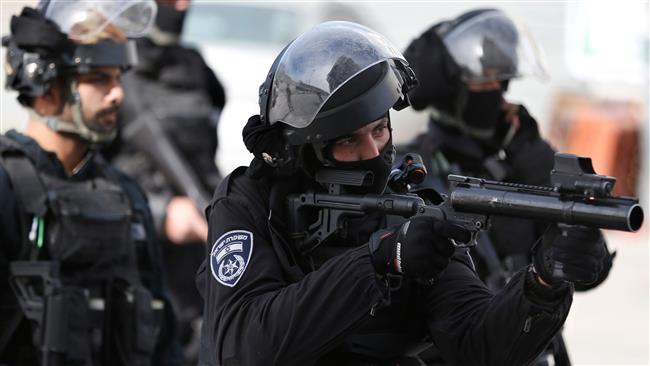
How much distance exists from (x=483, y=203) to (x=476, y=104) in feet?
9.03

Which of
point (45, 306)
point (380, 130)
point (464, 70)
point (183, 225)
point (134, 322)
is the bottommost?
point (183, 225)

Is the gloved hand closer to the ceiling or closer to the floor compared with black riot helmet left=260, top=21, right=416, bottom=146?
Answer: closer to the floor

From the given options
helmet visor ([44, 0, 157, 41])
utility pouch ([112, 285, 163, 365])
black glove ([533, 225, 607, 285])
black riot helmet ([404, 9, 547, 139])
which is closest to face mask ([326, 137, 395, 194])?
black glove ([533, 225, 607, 285])

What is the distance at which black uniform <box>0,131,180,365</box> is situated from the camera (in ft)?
17.2

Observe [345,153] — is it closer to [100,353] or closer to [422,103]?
[100,353]

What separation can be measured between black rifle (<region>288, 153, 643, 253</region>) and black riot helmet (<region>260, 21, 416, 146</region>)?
14 cm

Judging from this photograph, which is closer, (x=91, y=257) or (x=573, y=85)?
(x=91, y=257)

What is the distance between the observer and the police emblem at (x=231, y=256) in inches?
149

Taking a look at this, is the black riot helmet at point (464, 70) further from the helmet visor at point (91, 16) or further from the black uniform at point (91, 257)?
the black uniform at point (91, 257)

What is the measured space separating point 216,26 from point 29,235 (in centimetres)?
887

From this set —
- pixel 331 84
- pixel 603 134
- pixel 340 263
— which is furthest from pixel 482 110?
pixel 603 134

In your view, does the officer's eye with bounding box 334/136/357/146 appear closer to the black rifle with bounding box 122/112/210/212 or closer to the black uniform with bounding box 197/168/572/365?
the black uniform with bounding box 197/168/572/365

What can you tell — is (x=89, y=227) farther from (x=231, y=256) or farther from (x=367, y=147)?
(x=367, y=147)

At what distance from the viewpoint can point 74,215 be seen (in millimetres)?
5387
